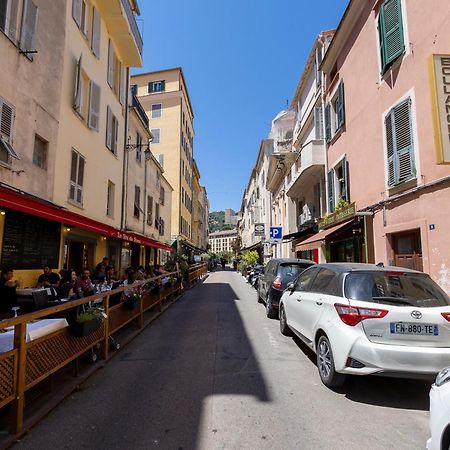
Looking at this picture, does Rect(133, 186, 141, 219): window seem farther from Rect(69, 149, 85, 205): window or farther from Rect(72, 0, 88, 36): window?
Rect(72, 0, 88, 36): window

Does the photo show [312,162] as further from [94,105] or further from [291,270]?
[94,105]

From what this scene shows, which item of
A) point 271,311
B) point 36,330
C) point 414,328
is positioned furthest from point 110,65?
point 414,328

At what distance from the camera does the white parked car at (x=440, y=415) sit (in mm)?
2350

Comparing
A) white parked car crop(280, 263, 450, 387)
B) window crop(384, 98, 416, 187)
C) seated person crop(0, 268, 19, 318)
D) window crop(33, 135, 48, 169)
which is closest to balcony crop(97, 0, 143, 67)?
window crop(33, 135, 48, 169)

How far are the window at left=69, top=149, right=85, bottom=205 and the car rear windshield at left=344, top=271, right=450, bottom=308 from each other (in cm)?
929

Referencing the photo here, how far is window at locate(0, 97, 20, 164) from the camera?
7316 millimetres

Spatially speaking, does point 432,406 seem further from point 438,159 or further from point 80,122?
point 80,122

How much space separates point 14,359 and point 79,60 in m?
10.6

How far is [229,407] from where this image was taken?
3.81 m

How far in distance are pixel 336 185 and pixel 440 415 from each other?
485 inches

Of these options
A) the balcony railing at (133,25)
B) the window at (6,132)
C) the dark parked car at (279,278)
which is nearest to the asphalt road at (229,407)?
the dark parked car at (279,278)

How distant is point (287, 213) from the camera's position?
2547cm

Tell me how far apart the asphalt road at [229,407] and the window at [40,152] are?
597 cm

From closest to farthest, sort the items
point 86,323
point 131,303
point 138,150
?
point 86,323, point 131,303, point 138,150
